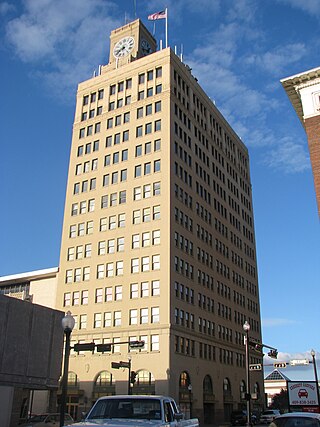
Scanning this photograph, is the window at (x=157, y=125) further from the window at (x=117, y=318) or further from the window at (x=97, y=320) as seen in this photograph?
the window at (x=97, y=320)

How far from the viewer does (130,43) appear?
79.6m

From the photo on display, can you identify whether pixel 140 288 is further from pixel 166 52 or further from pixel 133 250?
pixel 166 52

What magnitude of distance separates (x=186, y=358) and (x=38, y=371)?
30.8 m

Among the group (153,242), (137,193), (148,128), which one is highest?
(148,128)

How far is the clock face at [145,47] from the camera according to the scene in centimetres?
7989

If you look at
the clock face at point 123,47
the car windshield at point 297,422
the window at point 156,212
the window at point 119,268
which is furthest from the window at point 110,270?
the car windshield at point 297,422

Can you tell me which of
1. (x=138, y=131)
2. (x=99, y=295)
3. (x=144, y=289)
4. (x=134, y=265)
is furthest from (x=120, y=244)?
(x=138, y=131)

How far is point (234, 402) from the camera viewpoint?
6688cm

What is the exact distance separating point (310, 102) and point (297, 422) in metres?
34.8

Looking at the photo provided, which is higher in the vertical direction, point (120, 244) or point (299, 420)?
point (120, 244)

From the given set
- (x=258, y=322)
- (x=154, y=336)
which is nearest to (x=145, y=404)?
(x=154, y=336)

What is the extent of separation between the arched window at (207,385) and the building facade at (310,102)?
1279 inches

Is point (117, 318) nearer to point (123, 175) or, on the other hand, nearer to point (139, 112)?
point (123, 175)

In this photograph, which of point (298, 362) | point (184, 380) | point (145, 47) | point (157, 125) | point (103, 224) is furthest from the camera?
point (145, 47)
